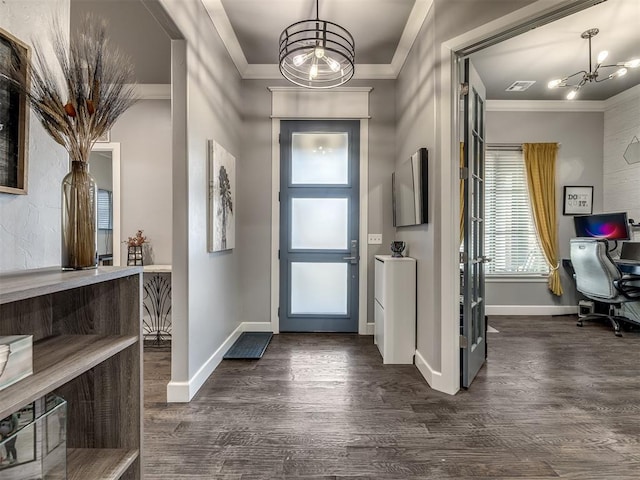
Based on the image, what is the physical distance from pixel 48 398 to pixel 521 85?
5257 mm

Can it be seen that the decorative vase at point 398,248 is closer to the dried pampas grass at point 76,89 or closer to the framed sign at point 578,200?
the dried pampas grass at point 76,89

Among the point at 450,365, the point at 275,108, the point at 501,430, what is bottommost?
the point at 501,430

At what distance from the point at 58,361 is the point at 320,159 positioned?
10.7ft

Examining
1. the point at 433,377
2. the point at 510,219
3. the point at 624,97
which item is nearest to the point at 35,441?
the point at 433,377

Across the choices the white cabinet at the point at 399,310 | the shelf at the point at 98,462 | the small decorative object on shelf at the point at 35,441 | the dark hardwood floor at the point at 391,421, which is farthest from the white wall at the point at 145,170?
the small decorative object on shelf at the point at 35,441

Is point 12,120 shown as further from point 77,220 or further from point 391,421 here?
point 391,421

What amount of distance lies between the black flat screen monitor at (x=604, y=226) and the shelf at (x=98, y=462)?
208 inches

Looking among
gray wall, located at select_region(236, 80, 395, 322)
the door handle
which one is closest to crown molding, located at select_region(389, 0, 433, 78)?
gray wall, located at select_region(236, 80, 395, 322)

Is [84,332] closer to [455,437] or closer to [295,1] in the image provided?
[455,437]

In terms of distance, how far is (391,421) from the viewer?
2.04m

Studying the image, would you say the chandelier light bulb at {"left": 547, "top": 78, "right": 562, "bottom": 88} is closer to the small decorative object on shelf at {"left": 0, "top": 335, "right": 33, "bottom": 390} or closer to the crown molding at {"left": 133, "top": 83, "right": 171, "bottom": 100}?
the crown molding at {"left": 133, "top": 83, "right": 171, "bottom": 100}

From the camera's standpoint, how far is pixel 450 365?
2.39 metres

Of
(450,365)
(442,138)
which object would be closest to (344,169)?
(442,138)

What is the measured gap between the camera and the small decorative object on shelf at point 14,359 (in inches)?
30.0
